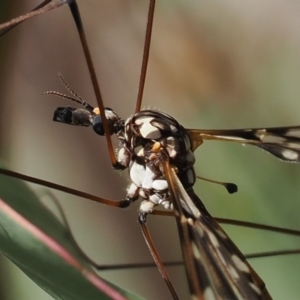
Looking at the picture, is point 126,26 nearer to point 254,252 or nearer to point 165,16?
point 165,16

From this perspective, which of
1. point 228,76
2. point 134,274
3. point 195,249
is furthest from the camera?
point 228,76

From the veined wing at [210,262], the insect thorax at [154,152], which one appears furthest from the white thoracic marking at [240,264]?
the insect thorax at [154,152]

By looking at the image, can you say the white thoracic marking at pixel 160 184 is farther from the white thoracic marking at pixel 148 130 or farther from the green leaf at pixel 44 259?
the green leaf at pixel 44 259

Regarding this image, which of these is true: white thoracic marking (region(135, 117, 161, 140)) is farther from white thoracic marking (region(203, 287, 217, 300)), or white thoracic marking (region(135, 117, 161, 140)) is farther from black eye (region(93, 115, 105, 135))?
white thoracic marking (region(203, 287, 217, 300))

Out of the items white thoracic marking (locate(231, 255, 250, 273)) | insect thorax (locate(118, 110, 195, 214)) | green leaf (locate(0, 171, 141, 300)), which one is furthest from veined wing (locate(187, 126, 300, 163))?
green leaf (locate(0, 171, 141, 300))

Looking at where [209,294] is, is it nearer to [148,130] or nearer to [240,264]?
[240,264]

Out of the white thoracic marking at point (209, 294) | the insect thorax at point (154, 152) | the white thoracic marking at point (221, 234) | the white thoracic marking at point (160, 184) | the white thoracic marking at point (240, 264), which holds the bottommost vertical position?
the white thoracic marking at point (209, 294)

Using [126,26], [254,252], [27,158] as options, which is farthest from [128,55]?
[254,252]
